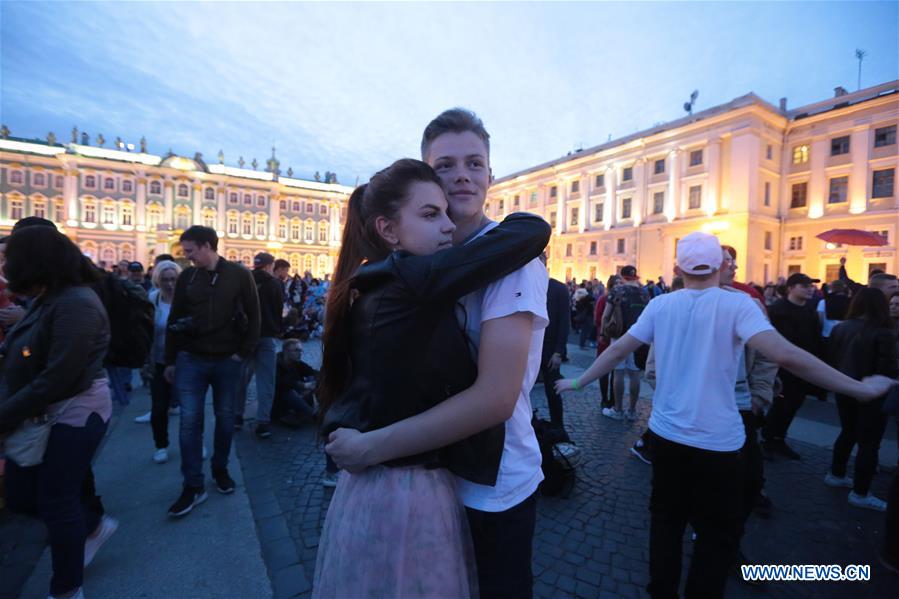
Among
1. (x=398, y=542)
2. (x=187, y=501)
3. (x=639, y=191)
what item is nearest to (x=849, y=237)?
(x=398, y=542)

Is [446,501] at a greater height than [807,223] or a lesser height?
lesser

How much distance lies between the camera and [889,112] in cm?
2655

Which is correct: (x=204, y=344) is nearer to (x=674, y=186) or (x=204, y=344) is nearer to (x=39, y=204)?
(x=674, y=186)

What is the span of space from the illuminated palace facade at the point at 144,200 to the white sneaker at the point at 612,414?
50.9 m

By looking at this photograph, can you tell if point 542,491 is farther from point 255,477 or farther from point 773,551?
point 255,477

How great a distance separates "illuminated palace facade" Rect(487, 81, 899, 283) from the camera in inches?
1069

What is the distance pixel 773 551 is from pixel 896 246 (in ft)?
114

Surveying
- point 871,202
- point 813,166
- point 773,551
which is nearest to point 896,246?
point 871,202

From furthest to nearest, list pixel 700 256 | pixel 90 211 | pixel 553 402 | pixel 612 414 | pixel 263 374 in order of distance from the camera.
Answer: pixel 90 211
pixel 612 414
pixel 263 374
pixel 553 402
pixel 700 256

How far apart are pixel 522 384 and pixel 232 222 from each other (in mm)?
65676

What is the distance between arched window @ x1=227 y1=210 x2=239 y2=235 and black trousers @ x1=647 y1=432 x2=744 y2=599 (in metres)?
64.8

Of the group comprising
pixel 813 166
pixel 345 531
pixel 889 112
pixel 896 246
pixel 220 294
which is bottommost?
pixel 345 531

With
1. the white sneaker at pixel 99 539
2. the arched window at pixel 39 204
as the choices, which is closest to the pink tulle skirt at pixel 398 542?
the white sneaker at pixel 99 539

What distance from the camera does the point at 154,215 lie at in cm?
5356
